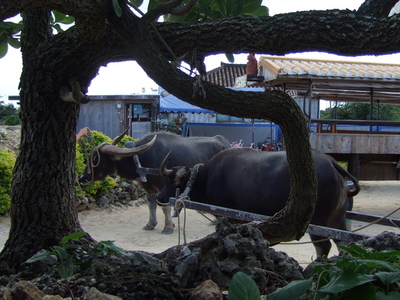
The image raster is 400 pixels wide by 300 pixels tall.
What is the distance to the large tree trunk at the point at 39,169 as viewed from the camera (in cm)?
314

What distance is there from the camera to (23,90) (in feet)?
10.6

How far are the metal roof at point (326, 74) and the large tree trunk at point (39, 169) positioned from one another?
6.06m

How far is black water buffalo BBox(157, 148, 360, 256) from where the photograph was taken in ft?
16.9

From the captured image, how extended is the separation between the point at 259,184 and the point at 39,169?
9.78 feet

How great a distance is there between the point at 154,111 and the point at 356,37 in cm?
1717

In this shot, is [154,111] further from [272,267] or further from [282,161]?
[272,267]

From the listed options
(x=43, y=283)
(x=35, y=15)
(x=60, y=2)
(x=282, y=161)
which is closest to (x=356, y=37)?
(x=60, y=2)

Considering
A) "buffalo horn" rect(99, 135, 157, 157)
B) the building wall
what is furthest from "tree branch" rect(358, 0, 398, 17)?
the building wall

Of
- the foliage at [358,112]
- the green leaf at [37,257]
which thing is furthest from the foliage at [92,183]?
the foliage at [358,112]

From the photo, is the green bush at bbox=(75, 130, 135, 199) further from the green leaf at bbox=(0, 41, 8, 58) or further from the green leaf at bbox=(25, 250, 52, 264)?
the green leaf at bbox=(25, 250, 52, 264)

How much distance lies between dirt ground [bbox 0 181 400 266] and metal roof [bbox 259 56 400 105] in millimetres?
2672

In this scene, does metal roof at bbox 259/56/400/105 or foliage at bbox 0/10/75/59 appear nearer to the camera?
foliage at bbox 0/10/75/59

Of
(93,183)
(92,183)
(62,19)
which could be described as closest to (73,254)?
(62,19)

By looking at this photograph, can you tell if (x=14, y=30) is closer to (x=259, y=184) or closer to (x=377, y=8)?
(x=377, y=8)
